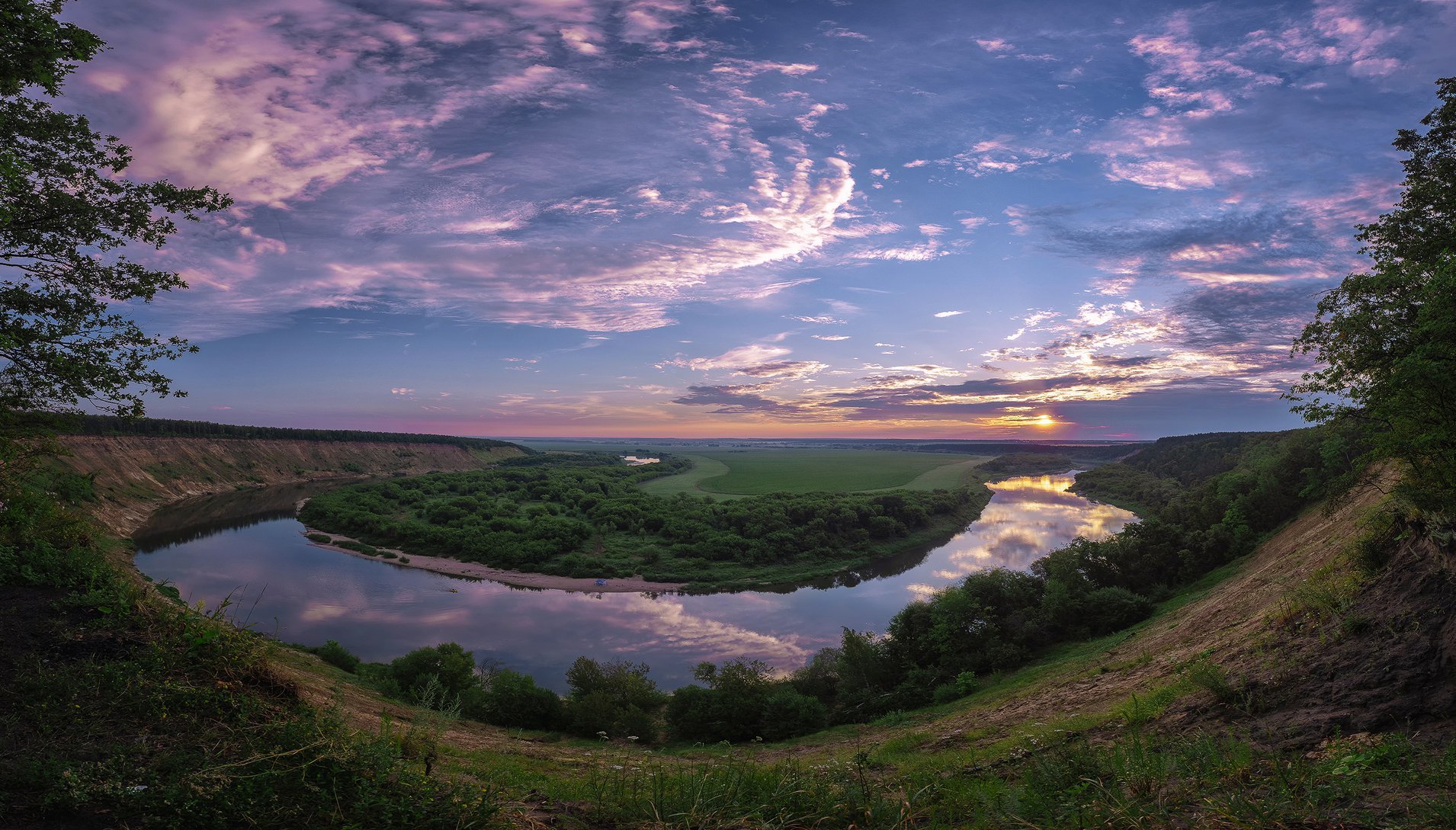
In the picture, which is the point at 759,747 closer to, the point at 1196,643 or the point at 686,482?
the point at 1196,643

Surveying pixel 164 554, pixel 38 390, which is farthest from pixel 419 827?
pixel 164 554

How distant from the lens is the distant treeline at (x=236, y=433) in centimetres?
6977

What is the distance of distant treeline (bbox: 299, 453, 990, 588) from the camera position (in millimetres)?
47344

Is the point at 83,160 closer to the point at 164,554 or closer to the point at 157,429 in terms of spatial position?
the point at 164,554

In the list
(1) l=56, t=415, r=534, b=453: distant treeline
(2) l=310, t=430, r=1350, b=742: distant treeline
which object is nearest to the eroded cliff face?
(1) l=56, t=415, r=534, b=453: distant treeline

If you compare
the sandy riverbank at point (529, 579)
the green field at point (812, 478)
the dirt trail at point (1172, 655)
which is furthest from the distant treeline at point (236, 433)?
the green field at point (812, 478)

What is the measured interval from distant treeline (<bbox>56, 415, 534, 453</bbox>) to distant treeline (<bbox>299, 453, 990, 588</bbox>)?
23.5m

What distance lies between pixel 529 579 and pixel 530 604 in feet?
23.6

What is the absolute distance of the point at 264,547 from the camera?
1956 inches

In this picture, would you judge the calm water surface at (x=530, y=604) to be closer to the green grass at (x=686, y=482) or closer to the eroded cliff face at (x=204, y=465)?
the eroded cliff face at (x=204, y=465)

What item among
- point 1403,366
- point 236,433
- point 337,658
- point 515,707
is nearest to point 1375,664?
point 1403,366

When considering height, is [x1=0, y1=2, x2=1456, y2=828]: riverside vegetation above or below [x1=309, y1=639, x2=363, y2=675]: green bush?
above

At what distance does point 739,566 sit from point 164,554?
48.1m

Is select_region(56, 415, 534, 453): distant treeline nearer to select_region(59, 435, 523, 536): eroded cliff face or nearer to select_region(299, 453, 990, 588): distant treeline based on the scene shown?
select_region(59, 435, 523, 536): eroded cliff face
